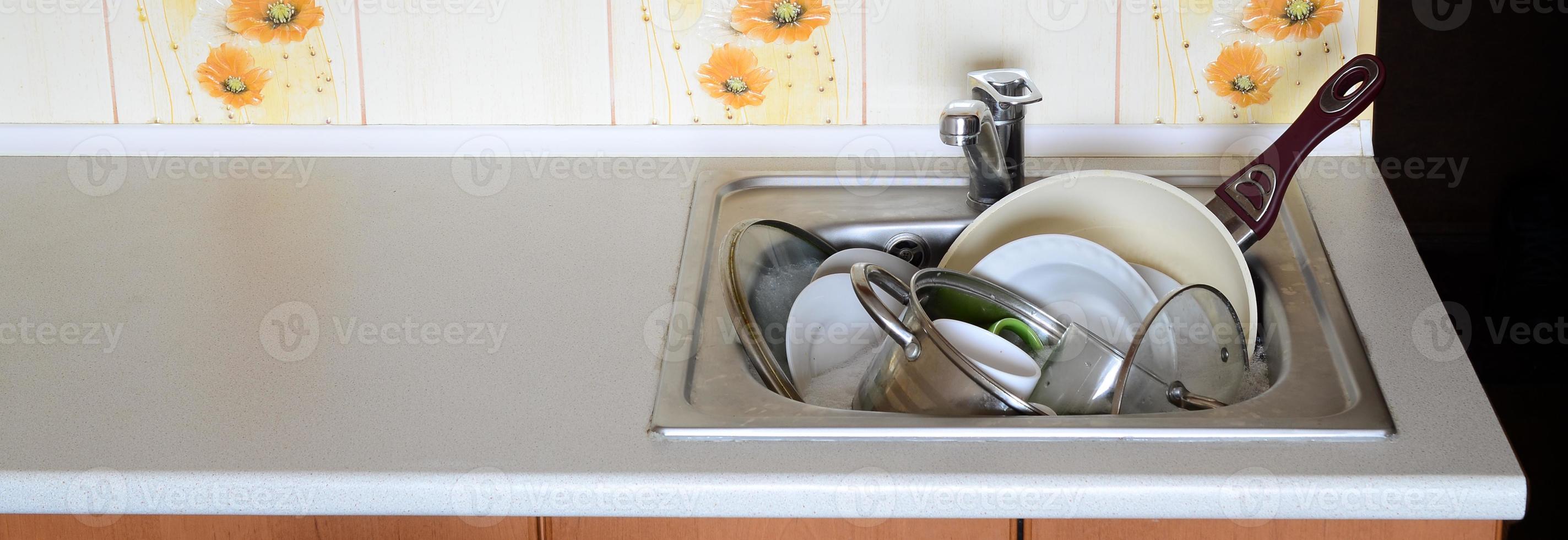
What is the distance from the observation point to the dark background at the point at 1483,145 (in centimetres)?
119

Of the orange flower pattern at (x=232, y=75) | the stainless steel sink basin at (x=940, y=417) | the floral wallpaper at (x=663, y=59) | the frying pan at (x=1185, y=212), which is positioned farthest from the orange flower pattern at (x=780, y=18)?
the orange flower pattern at (x=232, y=75)

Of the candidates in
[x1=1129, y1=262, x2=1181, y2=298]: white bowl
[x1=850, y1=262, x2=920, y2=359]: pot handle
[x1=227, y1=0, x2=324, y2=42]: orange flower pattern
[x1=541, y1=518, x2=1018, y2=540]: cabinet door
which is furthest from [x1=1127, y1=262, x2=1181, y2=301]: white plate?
[x1=227, y1=0, x2=324, y2=42]: orange flower pattern

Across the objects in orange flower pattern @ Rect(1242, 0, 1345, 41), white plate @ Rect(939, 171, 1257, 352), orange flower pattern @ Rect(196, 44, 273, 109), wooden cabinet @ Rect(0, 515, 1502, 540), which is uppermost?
orange flower pattern @ Rect(1242, 0, 1345, 41)

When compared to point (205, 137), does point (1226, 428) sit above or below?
below

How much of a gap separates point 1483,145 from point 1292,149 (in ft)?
1.55

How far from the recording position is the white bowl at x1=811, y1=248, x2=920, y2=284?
0.98 meters

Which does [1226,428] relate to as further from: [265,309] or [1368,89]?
[265,309]

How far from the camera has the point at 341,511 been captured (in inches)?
26.5

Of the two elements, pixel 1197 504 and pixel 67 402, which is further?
pixel 67 402

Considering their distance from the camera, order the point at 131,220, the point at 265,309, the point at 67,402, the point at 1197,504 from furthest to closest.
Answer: the point at 131,220 < the point at 265,309 < the point at 67,402 < the point at 1197,504

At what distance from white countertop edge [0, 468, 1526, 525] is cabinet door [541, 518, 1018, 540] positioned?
0.01 m

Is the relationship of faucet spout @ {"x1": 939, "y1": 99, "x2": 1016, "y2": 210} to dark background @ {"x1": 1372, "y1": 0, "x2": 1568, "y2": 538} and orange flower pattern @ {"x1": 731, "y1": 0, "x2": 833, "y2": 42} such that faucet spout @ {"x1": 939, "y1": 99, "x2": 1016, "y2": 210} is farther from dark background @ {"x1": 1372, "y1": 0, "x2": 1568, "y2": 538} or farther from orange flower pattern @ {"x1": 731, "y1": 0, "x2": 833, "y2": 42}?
dark background @ {"x1": 1372, "y1": 0, "x2": 1568, "y2": 538}

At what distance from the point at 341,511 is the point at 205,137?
0.72 meters

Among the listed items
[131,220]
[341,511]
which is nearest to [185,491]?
[341,511]
